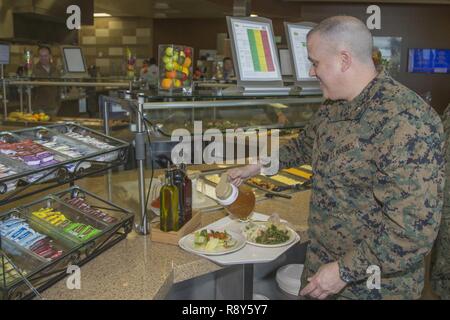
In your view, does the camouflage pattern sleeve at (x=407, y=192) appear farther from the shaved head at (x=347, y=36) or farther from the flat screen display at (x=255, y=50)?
the flat screen display at (x=255, y=50)

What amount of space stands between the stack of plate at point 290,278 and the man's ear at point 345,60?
1.28m

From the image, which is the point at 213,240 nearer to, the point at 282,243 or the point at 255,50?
Answer: the point at 282,243

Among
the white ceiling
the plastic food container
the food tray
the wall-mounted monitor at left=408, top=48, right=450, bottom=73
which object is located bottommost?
the food tray

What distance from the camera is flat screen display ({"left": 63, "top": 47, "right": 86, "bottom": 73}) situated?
436cm

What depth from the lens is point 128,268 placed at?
4.84ft

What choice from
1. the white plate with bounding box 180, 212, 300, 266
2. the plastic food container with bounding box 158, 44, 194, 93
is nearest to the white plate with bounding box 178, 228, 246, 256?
the white plate with bounding box 180, 212, 300, 266

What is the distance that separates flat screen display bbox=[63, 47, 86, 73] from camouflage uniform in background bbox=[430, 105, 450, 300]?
11.4 ft

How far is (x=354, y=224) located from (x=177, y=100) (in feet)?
2.80

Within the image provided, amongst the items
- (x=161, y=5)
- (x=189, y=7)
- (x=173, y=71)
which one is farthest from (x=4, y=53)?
(x=189, y=7)

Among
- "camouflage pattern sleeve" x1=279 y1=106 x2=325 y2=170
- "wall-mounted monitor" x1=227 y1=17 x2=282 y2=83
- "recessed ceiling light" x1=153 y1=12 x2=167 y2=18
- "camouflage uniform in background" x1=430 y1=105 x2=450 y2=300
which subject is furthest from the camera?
"recessed ceiling light" x1=153 y1=12 x2=167 y2=18

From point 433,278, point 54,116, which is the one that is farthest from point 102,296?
point 54,116

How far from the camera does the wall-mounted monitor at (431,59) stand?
1055 cm

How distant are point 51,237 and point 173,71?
0.85 m

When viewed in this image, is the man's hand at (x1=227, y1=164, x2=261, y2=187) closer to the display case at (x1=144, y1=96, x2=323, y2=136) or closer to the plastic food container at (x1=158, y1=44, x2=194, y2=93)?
the display case at (x1=144, y1=96, x2=323, y2=136)
